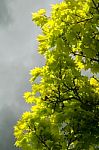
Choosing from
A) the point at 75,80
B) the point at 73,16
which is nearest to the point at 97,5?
the point at 73,16

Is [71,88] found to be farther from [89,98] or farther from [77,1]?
[77,1]

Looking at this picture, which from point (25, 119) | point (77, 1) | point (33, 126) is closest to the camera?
point (33, 126)

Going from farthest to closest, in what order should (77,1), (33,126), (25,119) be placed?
1. (77,1)
2. (25,119)
3. (33,126)

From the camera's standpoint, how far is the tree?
46.8 ft

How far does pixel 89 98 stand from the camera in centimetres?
1500

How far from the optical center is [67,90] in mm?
14977

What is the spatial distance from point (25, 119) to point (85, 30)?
4.63 m

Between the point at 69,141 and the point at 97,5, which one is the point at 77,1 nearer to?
the point at 97,5

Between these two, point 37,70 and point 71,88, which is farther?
point 37,70

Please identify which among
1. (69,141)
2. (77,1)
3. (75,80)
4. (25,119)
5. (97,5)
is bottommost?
(69,141)

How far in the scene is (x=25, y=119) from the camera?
15.4 m

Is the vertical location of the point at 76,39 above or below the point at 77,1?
below

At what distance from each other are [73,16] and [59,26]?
0.79m

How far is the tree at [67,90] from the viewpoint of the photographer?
46.8 ft
